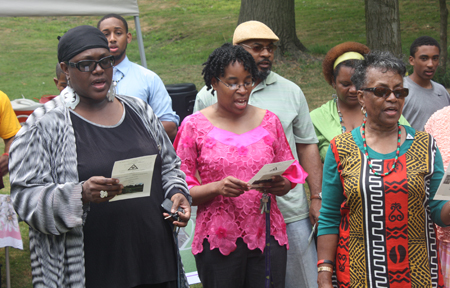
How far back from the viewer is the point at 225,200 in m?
2.93

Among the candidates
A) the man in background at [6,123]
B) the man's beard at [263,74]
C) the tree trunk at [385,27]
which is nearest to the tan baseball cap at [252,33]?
the man's beard at [263,74]

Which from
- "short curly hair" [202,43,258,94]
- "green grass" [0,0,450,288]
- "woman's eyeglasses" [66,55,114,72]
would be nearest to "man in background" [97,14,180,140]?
"short curly hair" [202,43,258,94]

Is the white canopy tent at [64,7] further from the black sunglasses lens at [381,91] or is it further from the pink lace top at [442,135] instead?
the black sunglasses lens at [381,91]

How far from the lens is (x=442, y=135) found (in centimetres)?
305

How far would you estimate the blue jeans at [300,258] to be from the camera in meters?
3.41

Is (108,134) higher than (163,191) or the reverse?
higher

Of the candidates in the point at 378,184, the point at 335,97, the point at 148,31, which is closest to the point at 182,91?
the point at 335,97

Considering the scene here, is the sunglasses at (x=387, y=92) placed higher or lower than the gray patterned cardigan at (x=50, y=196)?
higher

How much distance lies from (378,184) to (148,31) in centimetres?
1750

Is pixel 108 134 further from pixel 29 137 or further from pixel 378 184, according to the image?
pixel 378 184

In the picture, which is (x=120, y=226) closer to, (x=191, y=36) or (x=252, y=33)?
(x=252, y=33)

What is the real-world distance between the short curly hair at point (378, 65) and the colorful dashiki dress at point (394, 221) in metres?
0.38

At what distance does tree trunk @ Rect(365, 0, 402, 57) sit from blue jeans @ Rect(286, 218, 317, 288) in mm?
6527

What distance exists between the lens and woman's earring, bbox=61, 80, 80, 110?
253 cm
